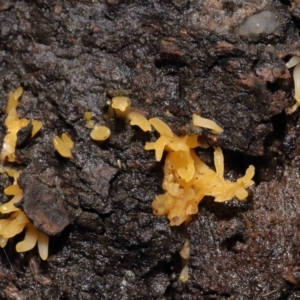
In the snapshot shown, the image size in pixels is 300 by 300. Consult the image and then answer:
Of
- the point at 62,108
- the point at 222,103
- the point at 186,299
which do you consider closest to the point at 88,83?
the point at 62,108

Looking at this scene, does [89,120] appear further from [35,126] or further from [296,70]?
[296,70]

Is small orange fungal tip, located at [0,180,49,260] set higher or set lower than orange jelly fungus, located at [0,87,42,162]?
lower

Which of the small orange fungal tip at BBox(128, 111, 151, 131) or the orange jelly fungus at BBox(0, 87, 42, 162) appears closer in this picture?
the small orange fungal tip at BBox(128, 111, 151, 131)

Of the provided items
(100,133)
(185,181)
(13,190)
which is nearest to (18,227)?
(13,190)

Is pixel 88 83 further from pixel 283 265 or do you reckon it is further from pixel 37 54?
pixel 283 265

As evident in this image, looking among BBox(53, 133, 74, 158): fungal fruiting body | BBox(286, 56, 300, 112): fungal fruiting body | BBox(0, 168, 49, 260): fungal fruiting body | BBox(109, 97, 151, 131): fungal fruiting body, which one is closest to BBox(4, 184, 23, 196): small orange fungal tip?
BBox(0, 168, 49, 260): fungal fruiting body

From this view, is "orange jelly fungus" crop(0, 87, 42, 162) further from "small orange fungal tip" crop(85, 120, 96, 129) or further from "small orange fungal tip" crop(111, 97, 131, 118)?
"small orange fungal tip" crop(111, 97, 131, 118)
